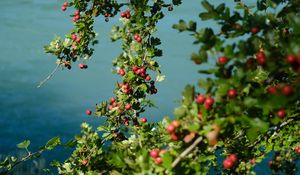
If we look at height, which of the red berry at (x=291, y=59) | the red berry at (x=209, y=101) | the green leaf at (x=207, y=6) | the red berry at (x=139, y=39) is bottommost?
the red berry at (x=291, y=59)

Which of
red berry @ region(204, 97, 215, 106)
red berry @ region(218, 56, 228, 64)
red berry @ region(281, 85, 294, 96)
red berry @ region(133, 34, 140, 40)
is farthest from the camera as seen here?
red berry @ region(133, 34, 140, 40)

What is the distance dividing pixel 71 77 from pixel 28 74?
1075 centimetres

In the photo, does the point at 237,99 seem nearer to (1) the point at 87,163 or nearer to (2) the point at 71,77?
(1) the point at 87,163

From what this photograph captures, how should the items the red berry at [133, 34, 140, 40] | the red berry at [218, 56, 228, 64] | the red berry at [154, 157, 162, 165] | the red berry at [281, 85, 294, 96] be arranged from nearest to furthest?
the red berry at [281, 85, 294, 96]
the red berry at [218, 56, 228, 64]
the red berry at [154, 157, 162, 165]
the red berry at [133, 34, 140, 40]

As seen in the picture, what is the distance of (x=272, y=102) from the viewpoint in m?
1.82

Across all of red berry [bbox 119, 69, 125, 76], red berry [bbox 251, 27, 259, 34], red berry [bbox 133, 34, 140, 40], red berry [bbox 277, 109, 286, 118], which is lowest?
red berry [bbox 277, 109, 286, 118]

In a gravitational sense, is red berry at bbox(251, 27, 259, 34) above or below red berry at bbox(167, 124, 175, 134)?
above

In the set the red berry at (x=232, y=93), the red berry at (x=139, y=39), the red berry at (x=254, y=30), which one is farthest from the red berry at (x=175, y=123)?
the red berry at (x=139, y=39)

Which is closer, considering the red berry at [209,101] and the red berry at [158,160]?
the red berry at [209,101]

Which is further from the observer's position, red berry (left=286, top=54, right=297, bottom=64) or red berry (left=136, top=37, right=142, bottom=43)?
red berry (left=136, top=37, right=142, bottom=43)

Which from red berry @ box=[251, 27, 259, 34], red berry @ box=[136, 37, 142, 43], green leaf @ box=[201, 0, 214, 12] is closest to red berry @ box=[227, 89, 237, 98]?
red berry @ box=[251, 27, 259, 34]

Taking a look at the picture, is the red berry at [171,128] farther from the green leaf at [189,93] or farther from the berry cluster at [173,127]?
the green leaf at [189,93]

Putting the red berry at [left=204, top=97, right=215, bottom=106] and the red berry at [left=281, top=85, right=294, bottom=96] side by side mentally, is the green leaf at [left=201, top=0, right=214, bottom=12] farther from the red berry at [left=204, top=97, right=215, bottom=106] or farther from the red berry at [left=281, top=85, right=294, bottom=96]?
the red berry at [left=281, top=85, right=294, bottom=96]

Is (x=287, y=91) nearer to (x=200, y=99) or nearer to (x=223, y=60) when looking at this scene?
(x=223, y=60)
